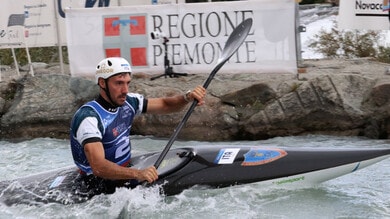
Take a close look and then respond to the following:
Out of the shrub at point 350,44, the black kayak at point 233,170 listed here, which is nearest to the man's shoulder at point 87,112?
the black kayak at point 233,170

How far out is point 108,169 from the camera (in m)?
4.59

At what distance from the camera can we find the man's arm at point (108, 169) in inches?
181

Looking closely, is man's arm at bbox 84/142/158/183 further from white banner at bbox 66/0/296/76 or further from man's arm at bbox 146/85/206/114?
white banner at bbox 66/0/296/76

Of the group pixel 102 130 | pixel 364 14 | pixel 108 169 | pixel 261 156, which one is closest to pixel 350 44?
pixel 364 14

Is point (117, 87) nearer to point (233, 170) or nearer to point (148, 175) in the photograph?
point (148, 175)

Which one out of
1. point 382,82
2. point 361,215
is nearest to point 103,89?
point 361,215

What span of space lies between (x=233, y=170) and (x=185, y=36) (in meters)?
3.41

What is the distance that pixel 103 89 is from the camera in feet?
16.0

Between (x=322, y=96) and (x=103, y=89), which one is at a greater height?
(x=103, y=89)

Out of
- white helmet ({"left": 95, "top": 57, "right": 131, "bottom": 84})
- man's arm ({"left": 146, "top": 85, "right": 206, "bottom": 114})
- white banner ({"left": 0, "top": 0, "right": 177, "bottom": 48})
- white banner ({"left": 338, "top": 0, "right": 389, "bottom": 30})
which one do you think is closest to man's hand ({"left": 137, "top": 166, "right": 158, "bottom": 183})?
white helmet ({"left": 95, "top": 57, "right": 131, "bottom": 84})

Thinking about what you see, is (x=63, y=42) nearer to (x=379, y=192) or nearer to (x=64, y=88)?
(x=64, y=88)

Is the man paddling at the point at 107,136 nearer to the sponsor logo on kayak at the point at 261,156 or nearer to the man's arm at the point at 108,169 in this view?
the man's arm at the point at 108,169

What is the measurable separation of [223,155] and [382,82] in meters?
3.08

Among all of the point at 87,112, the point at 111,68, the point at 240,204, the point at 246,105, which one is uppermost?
the point at 111,68
